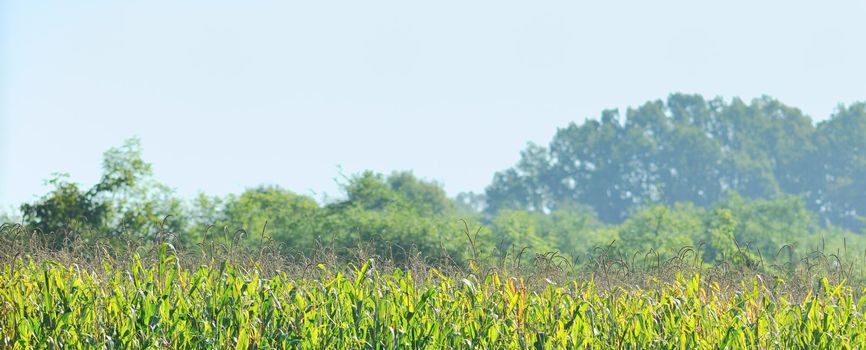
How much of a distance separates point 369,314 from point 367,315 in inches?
2.2

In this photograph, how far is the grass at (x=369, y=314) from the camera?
1009cm

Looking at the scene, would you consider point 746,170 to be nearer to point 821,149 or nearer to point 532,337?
point 821,149

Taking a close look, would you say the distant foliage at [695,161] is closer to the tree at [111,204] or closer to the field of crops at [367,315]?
the tree at [111,204]

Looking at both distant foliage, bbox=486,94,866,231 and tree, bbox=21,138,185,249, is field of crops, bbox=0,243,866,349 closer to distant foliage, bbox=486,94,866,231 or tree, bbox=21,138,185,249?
tree, bbox=21,138,185,249

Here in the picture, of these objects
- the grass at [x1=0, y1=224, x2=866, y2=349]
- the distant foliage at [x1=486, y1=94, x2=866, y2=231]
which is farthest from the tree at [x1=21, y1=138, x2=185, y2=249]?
the distant foliage at [x1=486, y1=94, x2=866, y2=231]

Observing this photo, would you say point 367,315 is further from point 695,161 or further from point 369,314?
point 695,161

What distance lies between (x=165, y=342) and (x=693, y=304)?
457 centimetres

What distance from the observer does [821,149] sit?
90375 millimetres

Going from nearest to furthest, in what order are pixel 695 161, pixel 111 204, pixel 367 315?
pixel 367 315 < pixel 111 204 < pixel 695 161

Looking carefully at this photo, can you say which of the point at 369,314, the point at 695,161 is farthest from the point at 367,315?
the point at 695,161

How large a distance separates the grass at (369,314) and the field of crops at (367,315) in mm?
12

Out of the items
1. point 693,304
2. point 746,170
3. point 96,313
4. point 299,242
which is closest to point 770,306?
point 693,304

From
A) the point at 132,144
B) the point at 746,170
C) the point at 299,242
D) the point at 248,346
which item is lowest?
the point at 248,346

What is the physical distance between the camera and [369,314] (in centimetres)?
1031
